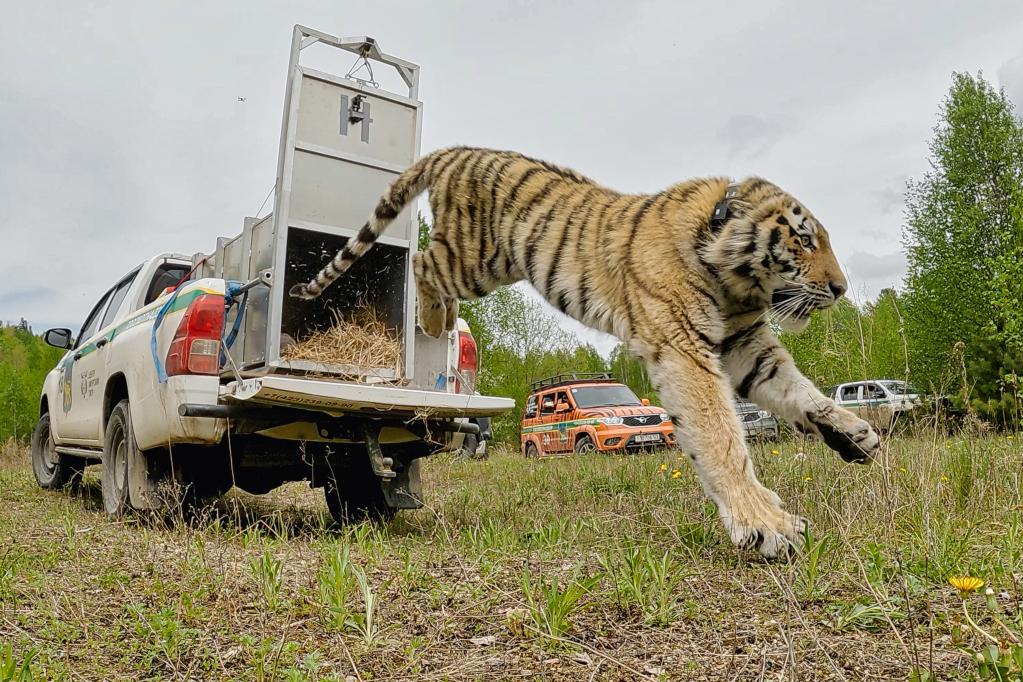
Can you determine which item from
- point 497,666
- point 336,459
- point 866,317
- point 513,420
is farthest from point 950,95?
point 497,666

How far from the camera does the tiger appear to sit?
3248 mm

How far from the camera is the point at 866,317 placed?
478 centimetres

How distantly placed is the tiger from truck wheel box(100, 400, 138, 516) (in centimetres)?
278

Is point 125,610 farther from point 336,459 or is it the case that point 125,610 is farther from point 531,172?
point 531,172

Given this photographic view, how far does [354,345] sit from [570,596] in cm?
356

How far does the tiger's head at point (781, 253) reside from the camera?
3.62 m

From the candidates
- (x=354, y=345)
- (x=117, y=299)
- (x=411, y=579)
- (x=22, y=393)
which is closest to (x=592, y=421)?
(x=117, y=299)

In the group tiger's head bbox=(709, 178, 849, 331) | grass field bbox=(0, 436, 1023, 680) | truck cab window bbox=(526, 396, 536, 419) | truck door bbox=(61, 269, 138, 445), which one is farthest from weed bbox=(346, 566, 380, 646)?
truck cab window bbox=(526, 396, 536, 419)

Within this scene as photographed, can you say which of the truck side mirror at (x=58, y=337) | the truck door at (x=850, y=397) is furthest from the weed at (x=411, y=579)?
the truck side mirror at (x=58, y=337)

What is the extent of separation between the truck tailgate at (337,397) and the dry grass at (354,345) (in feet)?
2.93

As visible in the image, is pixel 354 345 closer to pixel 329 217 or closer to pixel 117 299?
pixel 329 217

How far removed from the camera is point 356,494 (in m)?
5.71

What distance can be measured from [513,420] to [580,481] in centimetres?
2278

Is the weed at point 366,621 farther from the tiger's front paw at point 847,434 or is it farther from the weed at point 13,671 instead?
the tiger's front paw at point 847,434
